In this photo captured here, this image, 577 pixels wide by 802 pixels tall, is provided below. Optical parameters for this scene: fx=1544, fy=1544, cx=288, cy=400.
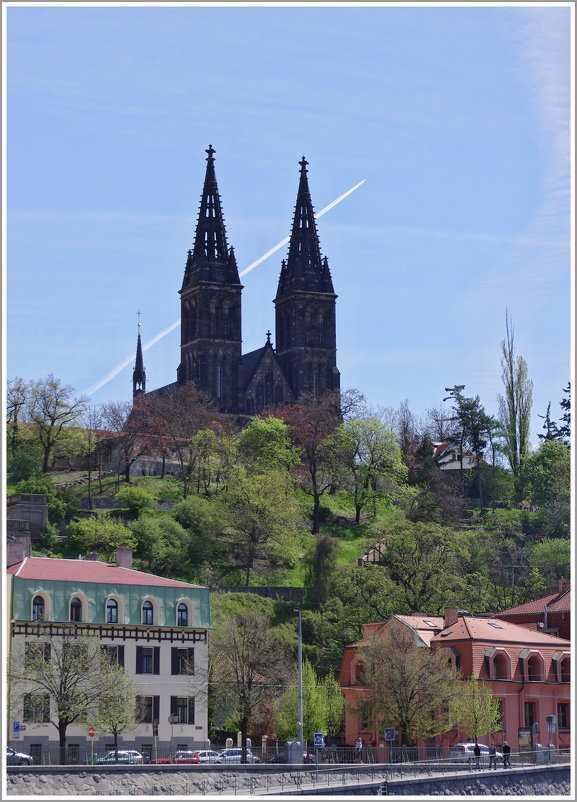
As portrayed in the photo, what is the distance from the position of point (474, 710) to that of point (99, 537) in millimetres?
37049

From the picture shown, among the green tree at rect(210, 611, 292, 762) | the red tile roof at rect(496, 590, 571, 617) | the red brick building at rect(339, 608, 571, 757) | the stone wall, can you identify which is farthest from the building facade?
the red tile roof at rect(496, 590, 571, 617)

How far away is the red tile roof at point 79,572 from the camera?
67938 millimetres

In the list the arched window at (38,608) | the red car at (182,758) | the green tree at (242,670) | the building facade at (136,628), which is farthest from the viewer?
the green tree at (242,670)

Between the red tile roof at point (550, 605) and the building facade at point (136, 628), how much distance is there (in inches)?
798

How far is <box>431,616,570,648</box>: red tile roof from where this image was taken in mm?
72125

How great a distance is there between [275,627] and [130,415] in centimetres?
4236

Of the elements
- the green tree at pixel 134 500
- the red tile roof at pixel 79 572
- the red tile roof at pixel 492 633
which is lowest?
the red tile roof at pixel 492 633

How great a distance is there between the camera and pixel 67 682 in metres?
59.8

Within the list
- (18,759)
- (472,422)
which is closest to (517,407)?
(472,422)

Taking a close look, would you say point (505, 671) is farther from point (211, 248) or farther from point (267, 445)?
point (211, 248)

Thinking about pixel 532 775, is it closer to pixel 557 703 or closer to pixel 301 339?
pixel 557 703

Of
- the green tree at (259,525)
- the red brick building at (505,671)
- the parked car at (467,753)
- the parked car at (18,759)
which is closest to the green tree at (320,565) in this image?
the green tree at (259,525)

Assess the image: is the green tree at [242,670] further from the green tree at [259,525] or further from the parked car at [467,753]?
the green tree at [259,525]

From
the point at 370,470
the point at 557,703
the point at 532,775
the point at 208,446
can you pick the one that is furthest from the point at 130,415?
the point at 532,775
